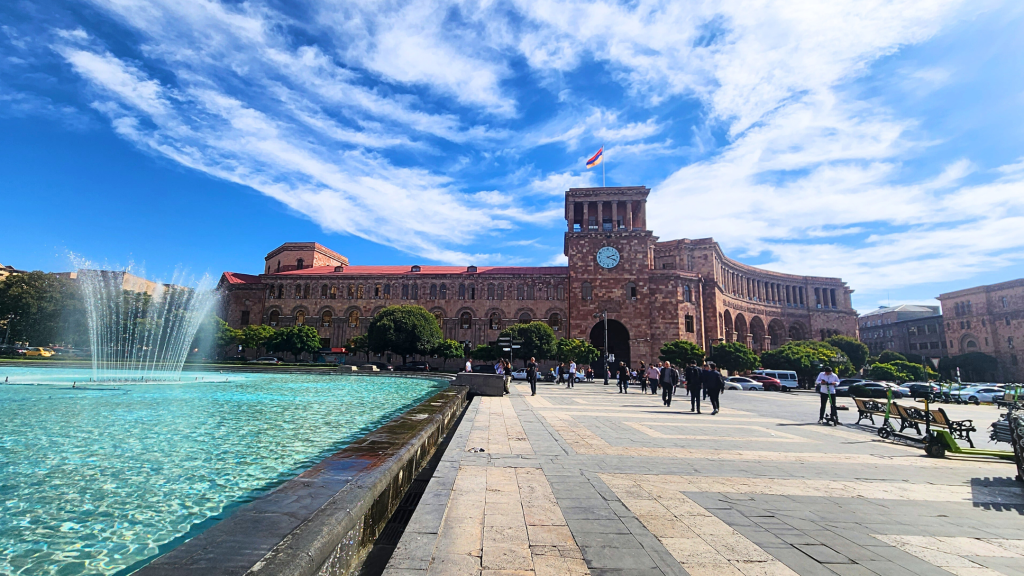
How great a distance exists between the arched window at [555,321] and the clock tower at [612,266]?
2.73m

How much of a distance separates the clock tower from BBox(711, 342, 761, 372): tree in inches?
265

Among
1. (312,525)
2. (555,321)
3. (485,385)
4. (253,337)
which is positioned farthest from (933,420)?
(253,337)

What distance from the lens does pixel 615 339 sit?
48.3 meters

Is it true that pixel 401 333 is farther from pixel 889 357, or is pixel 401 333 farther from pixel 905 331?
pixel 905 331

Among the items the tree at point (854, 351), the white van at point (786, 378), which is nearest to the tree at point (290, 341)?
the white van at point (786, 378)

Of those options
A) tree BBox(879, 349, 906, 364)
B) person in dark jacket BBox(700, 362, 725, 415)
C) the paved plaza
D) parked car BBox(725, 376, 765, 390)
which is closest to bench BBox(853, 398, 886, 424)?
person in dark jacket BBox(700, 362, 725, 415)

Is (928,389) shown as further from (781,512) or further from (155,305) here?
(155,305)

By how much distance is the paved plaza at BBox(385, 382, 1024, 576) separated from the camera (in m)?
2.96

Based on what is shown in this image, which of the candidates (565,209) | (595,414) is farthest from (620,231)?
(595,414)

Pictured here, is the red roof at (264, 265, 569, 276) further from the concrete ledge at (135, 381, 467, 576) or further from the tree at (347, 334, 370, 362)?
the concrete ledge at (135, 381, 467, 576)

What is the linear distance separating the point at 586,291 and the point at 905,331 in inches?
2375

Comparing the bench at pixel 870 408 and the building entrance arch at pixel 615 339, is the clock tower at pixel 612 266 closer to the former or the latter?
the building entrance arch at pixel 615 339

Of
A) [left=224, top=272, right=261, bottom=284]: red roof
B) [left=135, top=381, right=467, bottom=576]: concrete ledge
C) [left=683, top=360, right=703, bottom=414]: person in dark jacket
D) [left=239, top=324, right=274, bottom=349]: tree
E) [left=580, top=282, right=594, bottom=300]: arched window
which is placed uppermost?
[left=224, top=272, right=261, bottom=284]: red roof

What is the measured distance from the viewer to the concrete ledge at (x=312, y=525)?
2197mm
